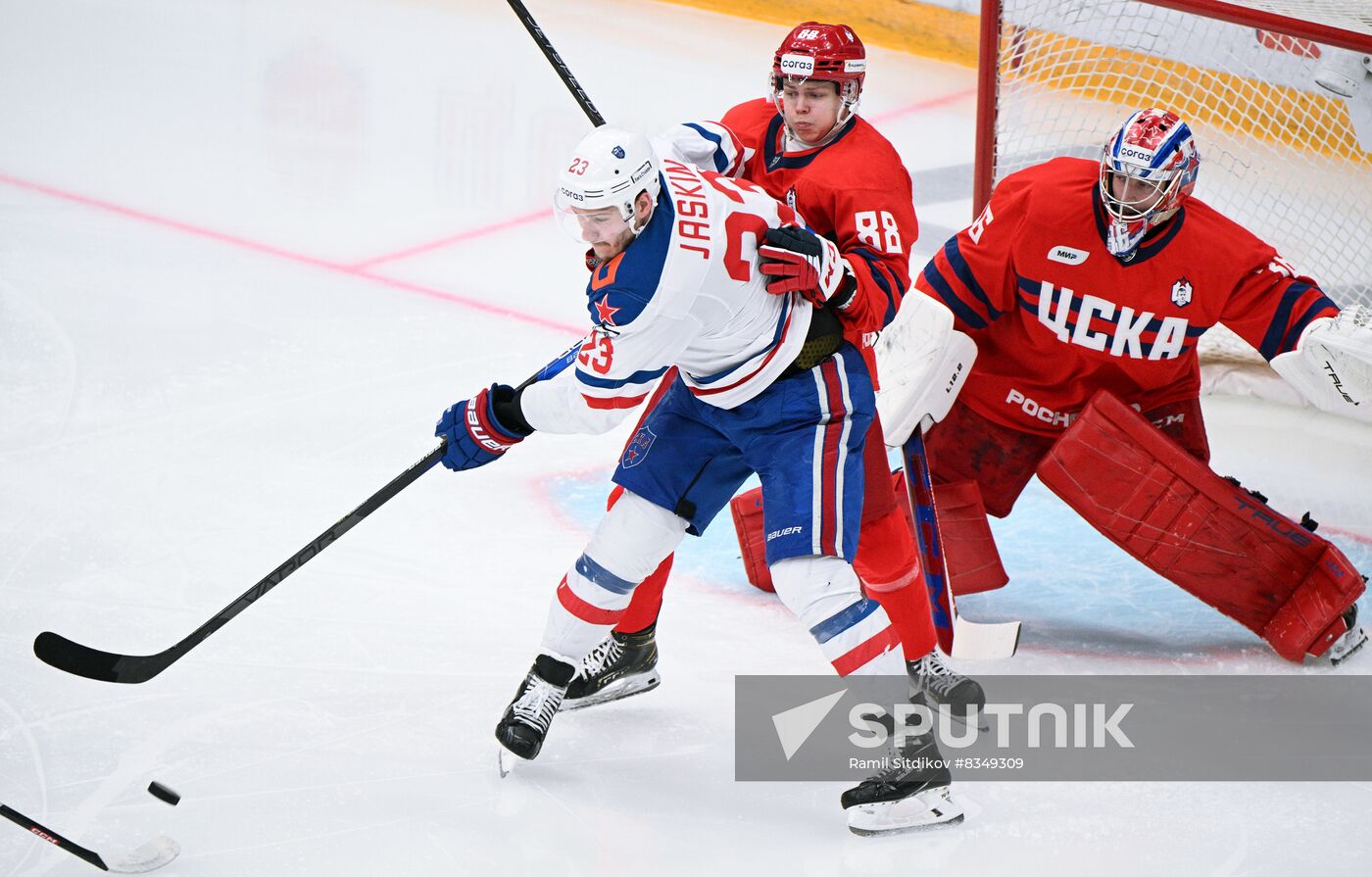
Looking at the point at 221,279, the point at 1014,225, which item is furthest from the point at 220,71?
the point at 1014,225

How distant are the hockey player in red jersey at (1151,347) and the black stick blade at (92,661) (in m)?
1.70

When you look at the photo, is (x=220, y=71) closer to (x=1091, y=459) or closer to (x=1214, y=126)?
(x=1214, y=126)

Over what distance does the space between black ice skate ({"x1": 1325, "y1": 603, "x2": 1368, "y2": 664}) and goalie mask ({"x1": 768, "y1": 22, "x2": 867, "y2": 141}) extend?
1452mm

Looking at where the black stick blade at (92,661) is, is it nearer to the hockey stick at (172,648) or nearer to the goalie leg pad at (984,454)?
the hockey stick at (172,648)

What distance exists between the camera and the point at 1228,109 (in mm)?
4508

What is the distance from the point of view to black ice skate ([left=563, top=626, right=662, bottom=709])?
2873 millimetres

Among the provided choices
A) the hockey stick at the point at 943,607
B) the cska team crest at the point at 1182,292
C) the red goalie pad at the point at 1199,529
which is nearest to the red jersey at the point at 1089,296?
the cska team crest at the point at 1182,292

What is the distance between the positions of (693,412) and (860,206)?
18.3 inches

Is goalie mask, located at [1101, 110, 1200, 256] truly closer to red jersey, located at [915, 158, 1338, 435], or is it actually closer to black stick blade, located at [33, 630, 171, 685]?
red jersey, located at [915, 158, 1338, 435]

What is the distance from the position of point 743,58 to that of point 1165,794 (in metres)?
4.61

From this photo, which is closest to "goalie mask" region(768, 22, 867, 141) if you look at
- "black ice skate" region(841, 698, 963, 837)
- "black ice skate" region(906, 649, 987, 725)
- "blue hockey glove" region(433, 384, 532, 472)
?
"blue hockey glove" region(433, 384, 532, 472)

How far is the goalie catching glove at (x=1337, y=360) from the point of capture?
9.29 ft

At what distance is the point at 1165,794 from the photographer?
2654 mm

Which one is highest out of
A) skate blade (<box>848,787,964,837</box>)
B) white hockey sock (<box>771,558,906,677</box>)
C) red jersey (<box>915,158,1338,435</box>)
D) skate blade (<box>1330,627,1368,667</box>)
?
red jersey (<box>915,158,1338,435</box>)
